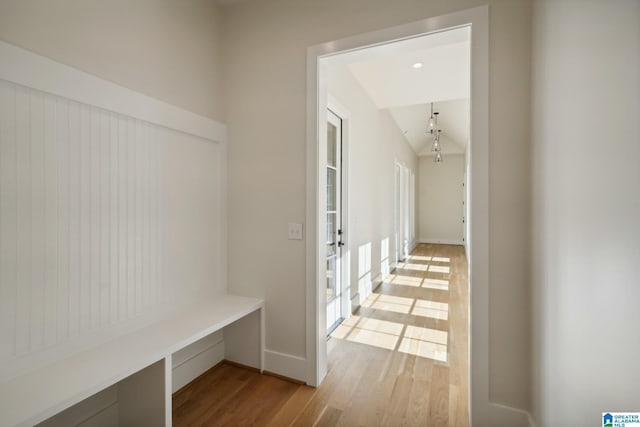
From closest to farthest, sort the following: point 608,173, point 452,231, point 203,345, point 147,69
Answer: point 608,173, point 147,69, point 203,345, point 452,231

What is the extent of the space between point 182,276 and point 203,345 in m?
0.60

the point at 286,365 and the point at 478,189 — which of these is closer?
the point at 478,189

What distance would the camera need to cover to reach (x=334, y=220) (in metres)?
3.31

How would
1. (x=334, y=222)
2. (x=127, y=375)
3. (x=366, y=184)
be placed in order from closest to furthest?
(x=127, y=375) → (x=334, y=222) → (x=366, y=184)

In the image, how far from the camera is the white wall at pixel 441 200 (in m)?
10.4

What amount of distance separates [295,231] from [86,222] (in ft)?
3.97

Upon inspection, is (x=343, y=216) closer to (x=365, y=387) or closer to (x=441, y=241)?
(x=365, y=387)

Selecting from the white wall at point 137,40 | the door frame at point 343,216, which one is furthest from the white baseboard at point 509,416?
the white wall at point 137,40

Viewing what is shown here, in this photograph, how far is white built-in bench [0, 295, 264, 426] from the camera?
1.13 metres

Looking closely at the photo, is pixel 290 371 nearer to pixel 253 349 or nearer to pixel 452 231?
pixel 253 349

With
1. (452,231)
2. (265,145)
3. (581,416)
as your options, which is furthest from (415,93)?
(452,231)

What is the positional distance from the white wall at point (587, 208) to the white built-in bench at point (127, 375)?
1.74 meters

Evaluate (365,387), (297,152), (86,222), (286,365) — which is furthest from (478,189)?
(86,222)

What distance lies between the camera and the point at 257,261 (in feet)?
7.63
